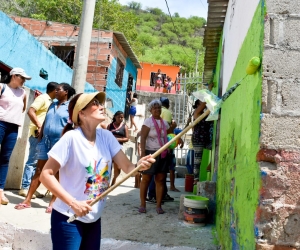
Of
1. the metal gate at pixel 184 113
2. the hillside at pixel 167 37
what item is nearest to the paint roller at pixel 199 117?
the metal gate at pixel 184 113

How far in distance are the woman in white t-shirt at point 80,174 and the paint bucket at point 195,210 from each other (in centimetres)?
190

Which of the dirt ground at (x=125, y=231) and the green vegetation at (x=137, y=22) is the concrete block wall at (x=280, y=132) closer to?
the dirt ground at (x=125, y=231)

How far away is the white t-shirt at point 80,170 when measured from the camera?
2.12 metres

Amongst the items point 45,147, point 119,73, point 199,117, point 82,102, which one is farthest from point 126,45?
point 199,117

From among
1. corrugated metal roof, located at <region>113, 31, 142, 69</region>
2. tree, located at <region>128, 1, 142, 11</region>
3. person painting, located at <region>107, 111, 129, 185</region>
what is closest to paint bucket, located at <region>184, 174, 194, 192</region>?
person painting, located at <region>107, 111, 129, 185</region>

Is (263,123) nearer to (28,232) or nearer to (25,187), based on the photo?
(28,232)

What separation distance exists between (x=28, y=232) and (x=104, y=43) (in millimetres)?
10956

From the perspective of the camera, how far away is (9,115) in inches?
159

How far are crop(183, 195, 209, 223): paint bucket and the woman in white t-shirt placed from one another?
1.90 m

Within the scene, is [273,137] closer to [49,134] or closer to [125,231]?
[125,231]

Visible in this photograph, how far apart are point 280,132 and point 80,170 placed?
129 centimetres

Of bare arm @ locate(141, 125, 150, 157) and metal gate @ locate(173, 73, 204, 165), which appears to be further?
metal gate @ locate(173, 73, 204, 165)

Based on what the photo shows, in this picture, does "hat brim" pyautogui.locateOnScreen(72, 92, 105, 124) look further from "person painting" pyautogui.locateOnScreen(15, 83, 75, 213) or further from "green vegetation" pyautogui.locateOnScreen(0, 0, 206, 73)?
"green vegetation" pyautogui.locateOnScreen(0, 0, 206, 73)

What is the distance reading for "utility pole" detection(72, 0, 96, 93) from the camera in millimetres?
5461
